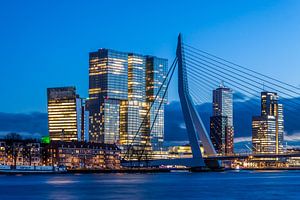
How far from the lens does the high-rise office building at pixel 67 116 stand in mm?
192000

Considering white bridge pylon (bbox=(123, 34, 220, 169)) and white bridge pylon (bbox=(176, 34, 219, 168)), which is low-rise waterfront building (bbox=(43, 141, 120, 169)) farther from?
white bridge pylon (bbox=(176, 34, 219, 168))

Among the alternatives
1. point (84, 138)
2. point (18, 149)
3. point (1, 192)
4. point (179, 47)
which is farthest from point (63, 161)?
point (1, 192)

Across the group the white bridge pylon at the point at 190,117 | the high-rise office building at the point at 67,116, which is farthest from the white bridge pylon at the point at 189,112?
the high-rise office building at the point at 67,116

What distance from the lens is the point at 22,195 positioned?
52906mm

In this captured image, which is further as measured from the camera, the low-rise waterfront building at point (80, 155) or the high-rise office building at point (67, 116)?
the high-rise office building at point (67, 116)

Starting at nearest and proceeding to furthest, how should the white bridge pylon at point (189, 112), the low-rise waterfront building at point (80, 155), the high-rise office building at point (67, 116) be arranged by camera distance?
the white bridge pylon at point (189, 112) → the low-rise waterfront building at point (80, 155) → the high-rise office building at point (67, 116)

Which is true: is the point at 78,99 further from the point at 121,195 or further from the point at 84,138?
the point at 121,195

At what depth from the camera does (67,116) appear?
194m

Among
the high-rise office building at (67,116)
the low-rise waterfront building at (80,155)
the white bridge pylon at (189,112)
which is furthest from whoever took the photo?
the high-rise office building at (67,116)

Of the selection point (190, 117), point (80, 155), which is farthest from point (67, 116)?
point (190, 117)

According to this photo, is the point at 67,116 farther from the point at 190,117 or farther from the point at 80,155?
the point at 190,117

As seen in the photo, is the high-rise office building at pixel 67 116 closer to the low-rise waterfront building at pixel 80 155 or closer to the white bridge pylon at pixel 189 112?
the low-rise waterfront building at pixel 80 155

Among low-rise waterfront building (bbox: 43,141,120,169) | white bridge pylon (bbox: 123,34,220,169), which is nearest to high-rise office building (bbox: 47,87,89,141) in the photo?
low-rise waterfront building (bbox: 43,141,120,169)

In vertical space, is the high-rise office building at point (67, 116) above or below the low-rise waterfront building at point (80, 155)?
above
